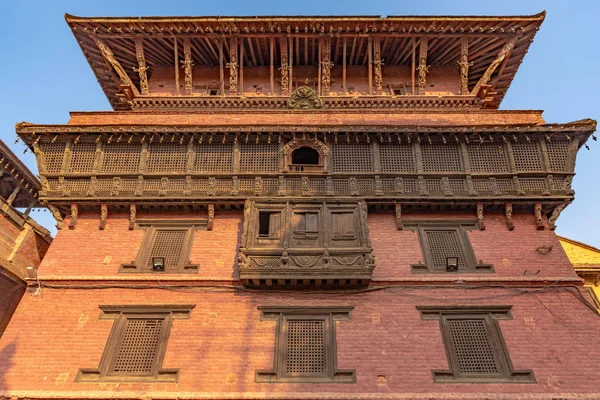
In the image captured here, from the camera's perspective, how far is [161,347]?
39.0 ft

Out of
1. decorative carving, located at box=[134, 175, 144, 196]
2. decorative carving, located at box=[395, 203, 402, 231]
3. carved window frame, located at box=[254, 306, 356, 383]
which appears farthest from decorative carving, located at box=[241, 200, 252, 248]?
decorative carving, located at box=[395, 203, 402, 231]

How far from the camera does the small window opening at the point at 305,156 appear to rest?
15.5 m

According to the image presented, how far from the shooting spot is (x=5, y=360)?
11.7 m

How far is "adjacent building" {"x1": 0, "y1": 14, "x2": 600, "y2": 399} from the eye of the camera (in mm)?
11492

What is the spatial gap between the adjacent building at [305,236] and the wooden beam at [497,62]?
11cm

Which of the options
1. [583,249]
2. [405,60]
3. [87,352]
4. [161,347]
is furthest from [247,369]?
[583,249]

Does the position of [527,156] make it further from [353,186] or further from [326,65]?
[326,65]

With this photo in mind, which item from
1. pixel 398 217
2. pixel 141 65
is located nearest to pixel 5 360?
pixel 398 217

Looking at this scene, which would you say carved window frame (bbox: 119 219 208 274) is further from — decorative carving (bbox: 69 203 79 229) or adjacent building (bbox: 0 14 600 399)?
decorative carving (bbox: 69 203 79 229)

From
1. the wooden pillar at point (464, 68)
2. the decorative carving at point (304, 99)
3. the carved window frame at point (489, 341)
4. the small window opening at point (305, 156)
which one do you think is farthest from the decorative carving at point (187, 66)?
the carved window frame at point (489, 341)

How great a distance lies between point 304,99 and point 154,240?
7485 millimetres

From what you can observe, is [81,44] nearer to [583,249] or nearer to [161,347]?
[161,347]

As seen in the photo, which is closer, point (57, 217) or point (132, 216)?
point (132, 216)

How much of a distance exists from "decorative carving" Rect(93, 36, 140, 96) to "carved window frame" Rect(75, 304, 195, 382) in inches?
363
